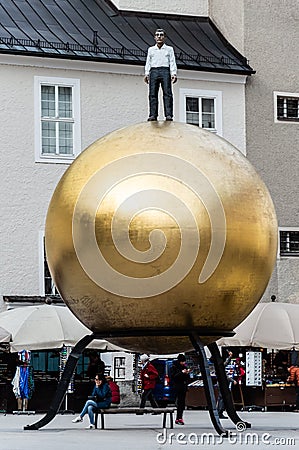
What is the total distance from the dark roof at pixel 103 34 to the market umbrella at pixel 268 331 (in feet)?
28.5

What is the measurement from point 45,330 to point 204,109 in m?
10.3

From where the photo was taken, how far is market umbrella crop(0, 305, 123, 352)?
2727cm

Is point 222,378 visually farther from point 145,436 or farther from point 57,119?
point 57,119

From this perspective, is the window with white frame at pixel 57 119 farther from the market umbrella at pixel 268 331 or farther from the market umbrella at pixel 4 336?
the market umbrella at pixel 268 331

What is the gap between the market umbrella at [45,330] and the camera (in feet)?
89.5

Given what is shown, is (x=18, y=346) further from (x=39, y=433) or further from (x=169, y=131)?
(x=169, y=131)

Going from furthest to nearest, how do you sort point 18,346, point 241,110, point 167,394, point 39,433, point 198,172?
point 241,110 → point 167,394 → point 18,346 → point 39,433 → point 198,172

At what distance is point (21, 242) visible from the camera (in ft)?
106

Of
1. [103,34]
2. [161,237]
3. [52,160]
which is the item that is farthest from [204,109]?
[161,237]

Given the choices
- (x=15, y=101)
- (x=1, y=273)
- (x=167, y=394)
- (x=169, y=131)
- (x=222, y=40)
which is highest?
(x=222, y=40)

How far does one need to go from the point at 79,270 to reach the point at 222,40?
20.6m

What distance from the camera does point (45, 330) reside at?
27453mm

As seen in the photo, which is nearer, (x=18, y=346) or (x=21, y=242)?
(x=18, y=346)

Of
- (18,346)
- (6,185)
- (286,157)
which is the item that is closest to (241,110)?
(286,157)
